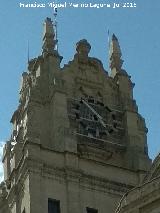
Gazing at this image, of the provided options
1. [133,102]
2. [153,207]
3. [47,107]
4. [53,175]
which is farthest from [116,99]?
[153,207]

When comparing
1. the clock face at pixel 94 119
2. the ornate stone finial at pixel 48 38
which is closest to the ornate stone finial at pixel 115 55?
the clock face at pixel 94 119

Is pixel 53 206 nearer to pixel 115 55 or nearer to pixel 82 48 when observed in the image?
pixel 82 48

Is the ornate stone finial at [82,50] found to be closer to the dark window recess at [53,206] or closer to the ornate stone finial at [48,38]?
the ornate stone finial at [48,38]

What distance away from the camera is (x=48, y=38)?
75812mm

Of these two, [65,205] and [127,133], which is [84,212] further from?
[127,133]

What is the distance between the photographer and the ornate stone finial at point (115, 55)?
77.4 m

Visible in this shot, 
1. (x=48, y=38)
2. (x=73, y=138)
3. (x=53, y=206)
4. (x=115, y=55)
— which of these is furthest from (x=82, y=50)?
(x=53, y=206)

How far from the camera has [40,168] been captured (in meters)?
65.4

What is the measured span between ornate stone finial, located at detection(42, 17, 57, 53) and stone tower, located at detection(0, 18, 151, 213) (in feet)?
0.25

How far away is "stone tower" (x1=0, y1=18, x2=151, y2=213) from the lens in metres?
65.1

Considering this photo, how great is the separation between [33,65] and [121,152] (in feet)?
32.3

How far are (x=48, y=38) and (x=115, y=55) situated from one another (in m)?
5.74

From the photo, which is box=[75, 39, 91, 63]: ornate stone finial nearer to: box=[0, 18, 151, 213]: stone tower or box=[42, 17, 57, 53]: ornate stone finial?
box=[0, 18, 151, 213]: stone tower

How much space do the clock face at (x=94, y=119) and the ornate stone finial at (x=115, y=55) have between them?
16.0 feet
